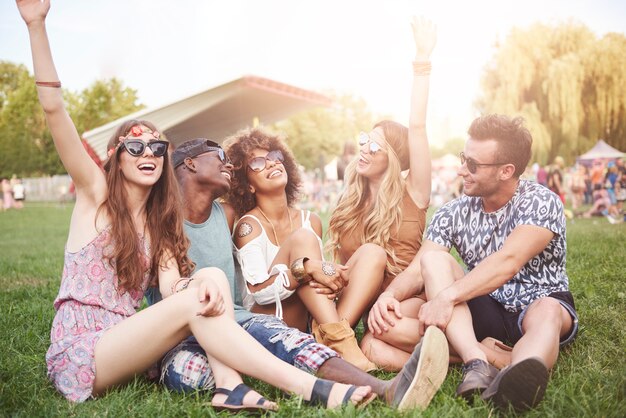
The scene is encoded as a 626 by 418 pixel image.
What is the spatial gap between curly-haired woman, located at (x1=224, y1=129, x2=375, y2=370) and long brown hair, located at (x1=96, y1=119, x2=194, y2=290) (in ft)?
1.80

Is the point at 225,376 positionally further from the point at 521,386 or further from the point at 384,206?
the point at 384,206

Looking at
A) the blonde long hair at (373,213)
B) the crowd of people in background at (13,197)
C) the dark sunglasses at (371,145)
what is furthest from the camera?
the crowd of people in background at (13,197)

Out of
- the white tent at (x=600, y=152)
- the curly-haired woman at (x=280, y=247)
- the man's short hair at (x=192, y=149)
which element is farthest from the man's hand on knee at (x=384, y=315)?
the white tent at (x=600, y=152)

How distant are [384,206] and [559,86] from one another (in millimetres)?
22983

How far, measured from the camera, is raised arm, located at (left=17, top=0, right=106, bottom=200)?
2.43 metres

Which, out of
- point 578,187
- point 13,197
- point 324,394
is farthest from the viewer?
point 13,197

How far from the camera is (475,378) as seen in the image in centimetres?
239

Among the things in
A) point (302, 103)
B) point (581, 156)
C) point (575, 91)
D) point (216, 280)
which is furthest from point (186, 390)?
point (581, 156)

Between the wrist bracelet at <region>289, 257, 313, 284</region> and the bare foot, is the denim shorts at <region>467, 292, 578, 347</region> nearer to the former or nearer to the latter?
the wrist bracelet at <region>289, 257, 313, 284</region>

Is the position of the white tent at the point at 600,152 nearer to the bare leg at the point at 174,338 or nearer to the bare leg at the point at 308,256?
the bare leg at the point at 308,256

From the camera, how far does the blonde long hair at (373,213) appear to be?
3.65 metres

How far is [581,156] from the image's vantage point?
26.2 m

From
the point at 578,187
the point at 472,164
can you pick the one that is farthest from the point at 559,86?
the point at 472,164

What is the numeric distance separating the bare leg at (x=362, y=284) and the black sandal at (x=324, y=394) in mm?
892
